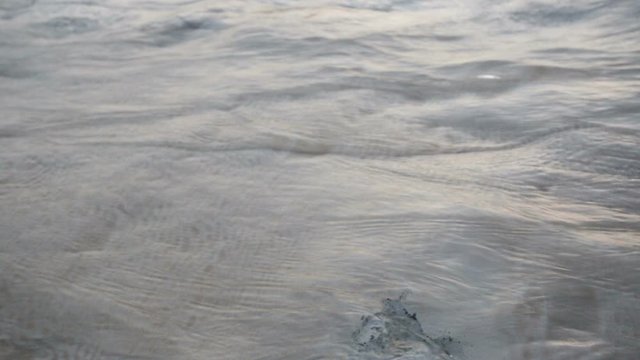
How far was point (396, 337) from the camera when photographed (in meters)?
1.84

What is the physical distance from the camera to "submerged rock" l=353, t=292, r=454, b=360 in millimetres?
1776

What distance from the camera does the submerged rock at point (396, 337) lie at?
1776 millimetres

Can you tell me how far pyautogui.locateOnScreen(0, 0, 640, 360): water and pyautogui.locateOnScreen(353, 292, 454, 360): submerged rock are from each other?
26 millimetres

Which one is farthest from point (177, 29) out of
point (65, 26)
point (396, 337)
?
point (396, 337)

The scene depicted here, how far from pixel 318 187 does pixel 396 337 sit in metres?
0.88

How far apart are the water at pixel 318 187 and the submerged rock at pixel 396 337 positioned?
0.08ft

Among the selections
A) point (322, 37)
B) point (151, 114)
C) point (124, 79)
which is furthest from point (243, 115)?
point (322, 37)

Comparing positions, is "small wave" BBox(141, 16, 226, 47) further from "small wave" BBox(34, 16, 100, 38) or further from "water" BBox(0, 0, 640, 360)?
"small wave" BBox(34, 16, 100, 38)

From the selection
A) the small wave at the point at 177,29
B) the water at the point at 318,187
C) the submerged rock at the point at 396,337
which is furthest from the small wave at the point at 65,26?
the submerged rock at the point at 396,337

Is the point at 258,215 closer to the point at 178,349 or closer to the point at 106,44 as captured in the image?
the point at 178,349

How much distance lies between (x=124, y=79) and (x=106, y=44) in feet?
1.95

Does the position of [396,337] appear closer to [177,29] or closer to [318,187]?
[318,187]

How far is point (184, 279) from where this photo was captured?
7.09ft

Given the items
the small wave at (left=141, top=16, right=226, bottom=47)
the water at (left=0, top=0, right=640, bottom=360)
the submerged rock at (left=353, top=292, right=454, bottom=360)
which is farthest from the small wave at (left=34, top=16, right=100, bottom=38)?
the submerged rock at (left=353, top=292, right=454, bottom=360)
